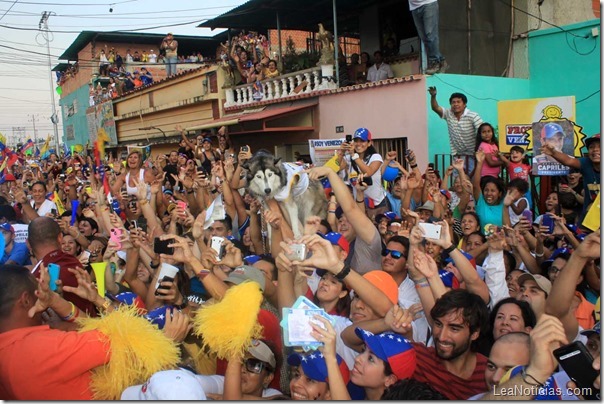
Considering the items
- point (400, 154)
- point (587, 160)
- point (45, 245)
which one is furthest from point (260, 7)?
point (45, 245)

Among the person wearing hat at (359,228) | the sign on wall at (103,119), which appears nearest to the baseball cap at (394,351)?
the person wearing hat at (359,228)

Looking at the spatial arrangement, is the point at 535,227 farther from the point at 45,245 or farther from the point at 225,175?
the point at 45,245

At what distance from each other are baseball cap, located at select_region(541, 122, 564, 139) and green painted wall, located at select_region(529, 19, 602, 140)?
184 inches

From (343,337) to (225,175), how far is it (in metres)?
3.51

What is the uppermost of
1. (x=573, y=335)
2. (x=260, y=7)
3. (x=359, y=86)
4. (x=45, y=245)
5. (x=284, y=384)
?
(x=260, y=7)

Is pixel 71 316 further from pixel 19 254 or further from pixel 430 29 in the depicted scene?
pixel 430 29

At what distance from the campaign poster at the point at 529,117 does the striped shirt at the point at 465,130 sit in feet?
2.87

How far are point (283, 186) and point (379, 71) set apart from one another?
24.2 ft

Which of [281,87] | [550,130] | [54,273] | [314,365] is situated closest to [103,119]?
[281,87]

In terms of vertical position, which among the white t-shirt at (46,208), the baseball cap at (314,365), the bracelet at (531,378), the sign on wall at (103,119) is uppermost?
the sign on wall at (103,119)

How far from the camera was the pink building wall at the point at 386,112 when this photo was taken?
949cm

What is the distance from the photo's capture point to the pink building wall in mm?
9492

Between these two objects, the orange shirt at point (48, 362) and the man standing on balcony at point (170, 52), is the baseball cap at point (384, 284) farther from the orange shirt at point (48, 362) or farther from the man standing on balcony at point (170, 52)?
the man standing on balcony at point (170, 52)

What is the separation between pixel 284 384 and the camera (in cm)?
287
